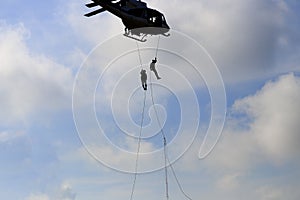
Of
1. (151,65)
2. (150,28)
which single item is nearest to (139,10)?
(150,28)

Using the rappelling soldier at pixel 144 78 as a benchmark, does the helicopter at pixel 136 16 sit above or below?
above

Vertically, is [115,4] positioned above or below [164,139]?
above

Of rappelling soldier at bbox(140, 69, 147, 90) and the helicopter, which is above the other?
the helicopter

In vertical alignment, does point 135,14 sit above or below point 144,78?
above

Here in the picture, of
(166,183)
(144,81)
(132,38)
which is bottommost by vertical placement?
(166,183)

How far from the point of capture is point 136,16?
72.0 metres

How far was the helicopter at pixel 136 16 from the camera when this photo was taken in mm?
70688

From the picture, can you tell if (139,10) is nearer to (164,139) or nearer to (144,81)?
(144,81)

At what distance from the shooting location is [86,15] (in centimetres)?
7212

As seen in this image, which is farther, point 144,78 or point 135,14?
point 135,14

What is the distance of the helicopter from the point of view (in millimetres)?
70688

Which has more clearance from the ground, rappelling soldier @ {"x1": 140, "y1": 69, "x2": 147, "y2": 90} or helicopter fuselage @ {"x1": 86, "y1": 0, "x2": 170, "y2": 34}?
helicopter fuselage @ {"x1": 86, "y1": 0, "x2": 170, "y2": 34}

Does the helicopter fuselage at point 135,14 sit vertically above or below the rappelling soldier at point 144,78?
above

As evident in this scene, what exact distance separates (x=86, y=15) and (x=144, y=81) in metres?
9.63
